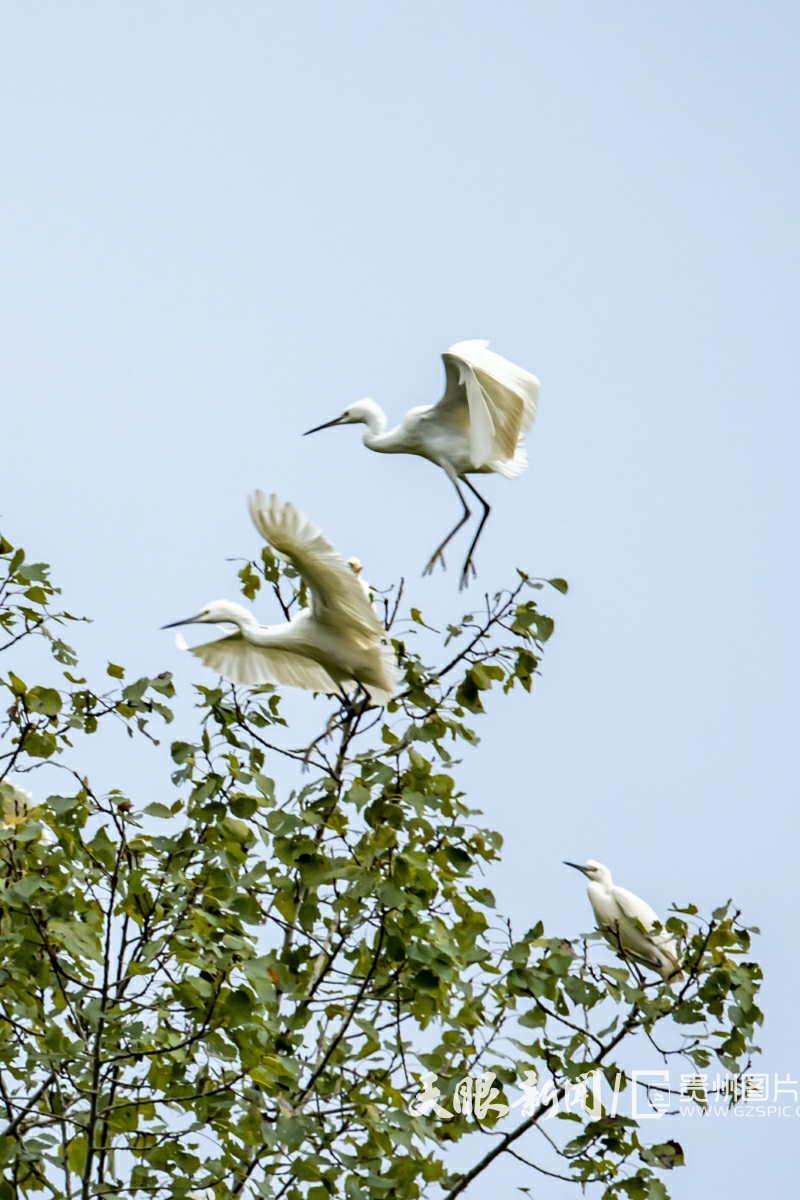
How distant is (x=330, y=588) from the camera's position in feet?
20.3

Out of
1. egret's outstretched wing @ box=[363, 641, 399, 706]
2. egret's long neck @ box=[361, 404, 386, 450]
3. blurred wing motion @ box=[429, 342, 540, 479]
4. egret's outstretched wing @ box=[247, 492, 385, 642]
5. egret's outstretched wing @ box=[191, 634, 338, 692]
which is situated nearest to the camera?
egret's outstretched wing @ box=[247, 492, 385, 642]

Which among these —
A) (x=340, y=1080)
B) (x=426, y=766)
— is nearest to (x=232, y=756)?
(x=426, y=766)

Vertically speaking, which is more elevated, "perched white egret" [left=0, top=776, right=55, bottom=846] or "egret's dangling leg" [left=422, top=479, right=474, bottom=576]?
"egret's dangling leg" [left=422, top=479, right=474, bottom=576]

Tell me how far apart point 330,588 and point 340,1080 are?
1793mm

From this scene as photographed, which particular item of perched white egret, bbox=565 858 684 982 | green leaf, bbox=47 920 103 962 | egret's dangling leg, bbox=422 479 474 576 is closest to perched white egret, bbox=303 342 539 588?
egret's dangling leg, bbox=422 479 474 576

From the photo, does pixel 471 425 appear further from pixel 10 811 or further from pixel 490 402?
pixel 10 811

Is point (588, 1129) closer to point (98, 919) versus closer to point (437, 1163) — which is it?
point (437, 1163)

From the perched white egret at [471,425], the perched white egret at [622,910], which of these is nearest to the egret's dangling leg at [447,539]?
the perched white egret at [471,425]

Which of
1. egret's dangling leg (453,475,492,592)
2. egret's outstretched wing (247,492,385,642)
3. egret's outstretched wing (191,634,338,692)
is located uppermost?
egret's dangling leg (453,475,492,592)

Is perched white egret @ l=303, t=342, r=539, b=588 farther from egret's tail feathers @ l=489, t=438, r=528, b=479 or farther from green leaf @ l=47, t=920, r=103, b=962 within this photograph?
green leaf @ l=47, t=920, r=103, b=962

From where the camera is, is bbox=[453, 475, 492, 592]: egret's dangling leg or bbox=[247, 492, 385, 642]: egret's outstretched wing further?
bbox=[453, 475, 492, 592]: egret's dangling leg

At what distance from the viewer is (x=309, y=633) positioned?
259 inches

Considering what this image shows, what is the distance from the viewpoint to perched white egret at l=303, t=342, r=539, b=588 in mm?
7027

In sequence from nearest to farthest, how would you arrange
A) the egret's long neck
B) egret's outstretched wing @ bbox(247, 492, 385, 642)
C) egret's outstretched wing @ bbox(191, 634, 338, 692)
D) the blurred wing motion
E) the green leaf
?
the green leaf < egret's outstretched wing @ bbox(247, 492, 385, 642) < the blurred wing motion < egret's outstretched wing @ bbox(191, 634, 338, 692) < the egret's long neck
